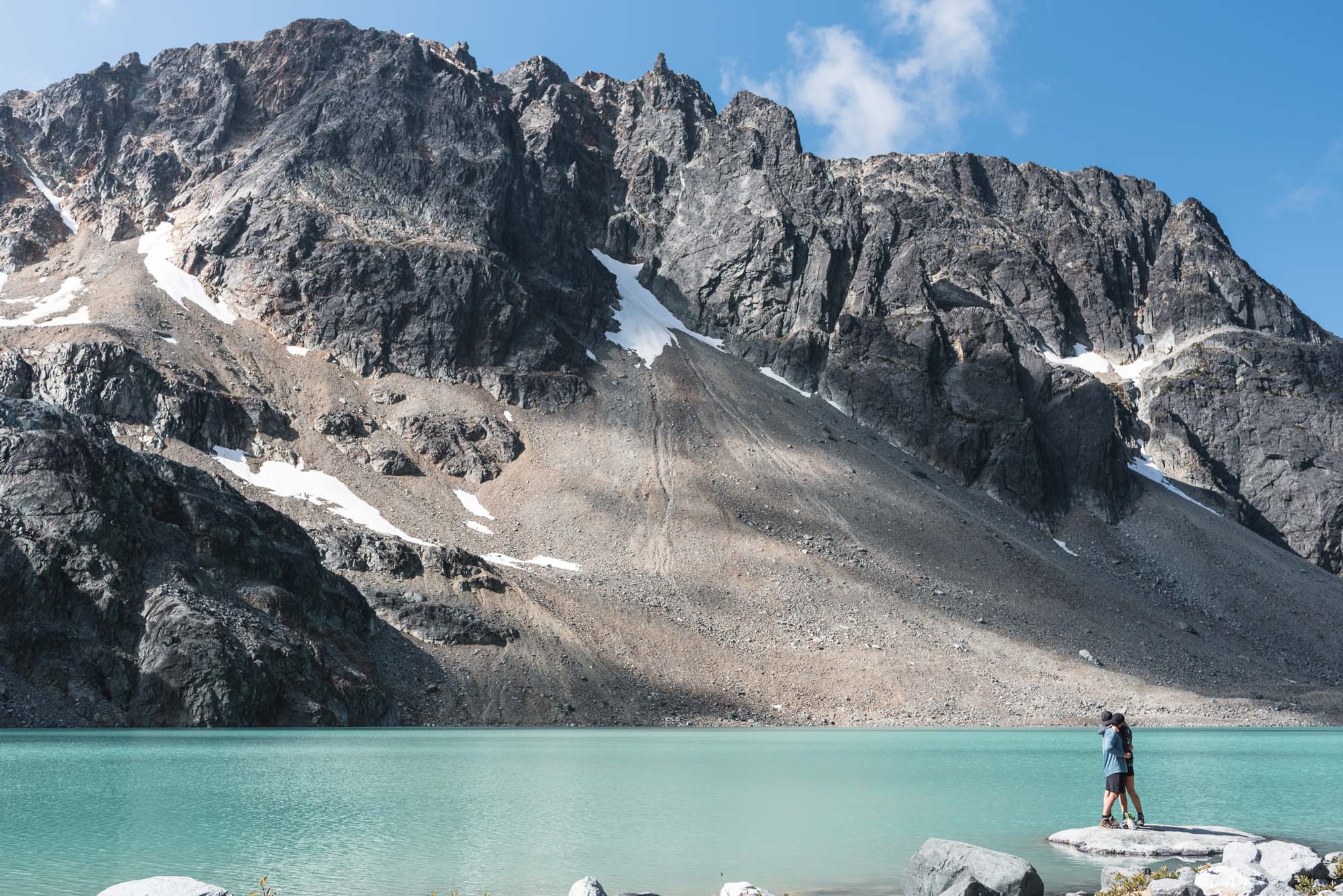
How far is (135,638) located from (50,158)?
11010 centimetres

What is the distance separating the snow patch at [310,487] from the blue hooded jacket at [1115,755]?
6223 cm

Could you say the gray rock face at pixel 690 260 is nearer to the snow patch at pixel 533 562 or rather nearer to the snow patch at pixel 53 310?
the snow patch at pixel 53 310

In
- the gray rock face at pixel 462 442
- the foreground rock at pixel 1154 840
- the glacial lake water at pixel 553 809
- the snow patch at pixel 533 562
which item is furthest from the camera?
the gray rock face at pixel 462 442

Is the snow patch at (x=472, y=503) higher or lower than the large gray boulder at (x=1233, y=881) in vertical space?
higher

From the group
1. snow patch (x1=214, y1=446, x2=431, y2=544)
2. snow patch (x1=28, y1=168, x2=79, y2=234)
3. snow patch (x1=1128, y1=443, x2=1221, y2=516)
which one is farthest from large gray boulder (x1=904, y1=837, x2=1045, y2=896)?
snow patch (x1=28, y1=168, x2=79, y2=234)

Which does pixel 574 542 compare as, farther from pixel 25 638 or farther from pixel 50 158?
pixel 50 158

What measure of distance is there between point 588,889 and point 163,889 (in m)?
4.12

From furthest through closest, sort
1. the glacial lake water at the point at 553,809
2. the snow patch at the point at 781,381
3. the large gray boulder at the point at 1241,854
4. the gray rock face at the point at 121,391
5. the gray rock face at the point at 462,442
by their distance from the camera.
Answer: the snow patch at the point at 781,381, the gray rock face at the point at 462,442, the gray rock face at the point at 121,391, the glacial lake water at the point at 553,809, the large gray boulder at the point at 1241,854

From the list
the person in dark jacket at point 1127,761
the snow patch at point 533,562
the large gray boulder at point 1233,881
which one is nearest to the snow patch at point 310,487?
the snow patch at point 533,562

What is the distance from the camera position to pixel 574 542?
271 ft

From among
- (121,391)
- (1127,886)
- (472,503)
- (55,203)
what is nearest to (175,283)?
(121,391)

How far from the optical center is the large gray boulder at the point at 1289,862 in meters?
12.9

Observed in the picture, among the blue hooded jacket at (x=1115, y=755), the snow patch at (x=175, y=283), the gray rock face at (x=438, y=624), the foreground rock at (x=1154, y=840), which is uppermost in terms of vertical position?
the snow patch at (x=175, y=283)

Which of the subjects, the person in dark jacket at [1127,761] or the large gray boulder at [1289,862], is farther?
the person in dark jacket at [1127,761]
